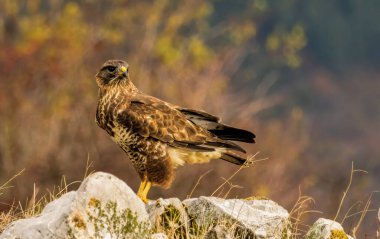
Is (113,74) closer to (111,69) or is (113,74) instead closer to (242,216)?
(111,69)

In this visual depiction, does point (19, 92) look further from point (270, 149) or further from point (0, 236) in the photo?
point (0, 236)

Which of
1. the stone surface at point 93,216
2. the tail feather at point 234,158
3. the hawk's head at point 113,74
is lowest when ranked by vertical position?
the tail feather at point 234,158

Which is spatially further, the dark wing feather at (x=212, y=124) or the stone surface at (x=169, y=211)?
the dark wing feather at (x=212, y=124)

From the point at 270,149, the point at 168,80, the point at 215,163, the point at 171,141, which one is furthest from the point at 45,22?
the point at 171,141

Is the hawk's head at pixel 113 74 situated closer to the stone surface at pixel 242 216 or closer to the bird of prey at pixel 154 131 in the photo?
the bird of prey at pixel 154 131

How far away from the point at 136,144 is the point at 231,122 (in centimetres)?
2365

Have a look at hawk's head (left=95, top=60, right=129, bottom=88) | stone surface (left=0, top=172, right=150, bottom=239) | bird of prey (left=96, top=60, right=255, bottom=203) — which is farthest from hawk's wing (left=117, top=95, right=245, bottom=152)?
stone surface (left=0, top=172, right=150, bottom=239)

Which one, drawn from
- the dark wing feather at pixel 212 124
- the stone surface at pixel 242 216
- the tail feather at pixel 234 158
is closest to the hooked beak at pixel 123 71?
the dark wing feather at pixel 212 124

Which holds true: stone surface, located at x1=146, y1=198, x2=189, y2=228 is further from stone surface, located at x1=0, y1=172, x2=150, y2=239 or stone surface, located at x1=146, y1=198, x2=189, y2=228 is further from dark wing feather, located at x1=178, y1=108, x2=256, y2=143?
dark wing feather, located at x1=178, y1=108, x2=256, y2=143

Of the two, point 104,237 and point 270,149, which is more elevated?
point 104,237

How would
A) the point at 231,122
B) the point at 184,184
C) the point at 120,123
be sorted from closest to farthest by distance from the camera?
the point at 120,123 → the point at 184,184 → the point at 231,122

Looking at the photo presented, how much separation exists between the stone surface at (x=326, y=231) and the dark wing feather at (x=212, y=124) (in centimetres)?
211

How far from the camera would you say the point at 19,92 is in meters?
39.3

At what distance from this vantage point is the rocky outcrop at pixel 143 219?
6.85 m
